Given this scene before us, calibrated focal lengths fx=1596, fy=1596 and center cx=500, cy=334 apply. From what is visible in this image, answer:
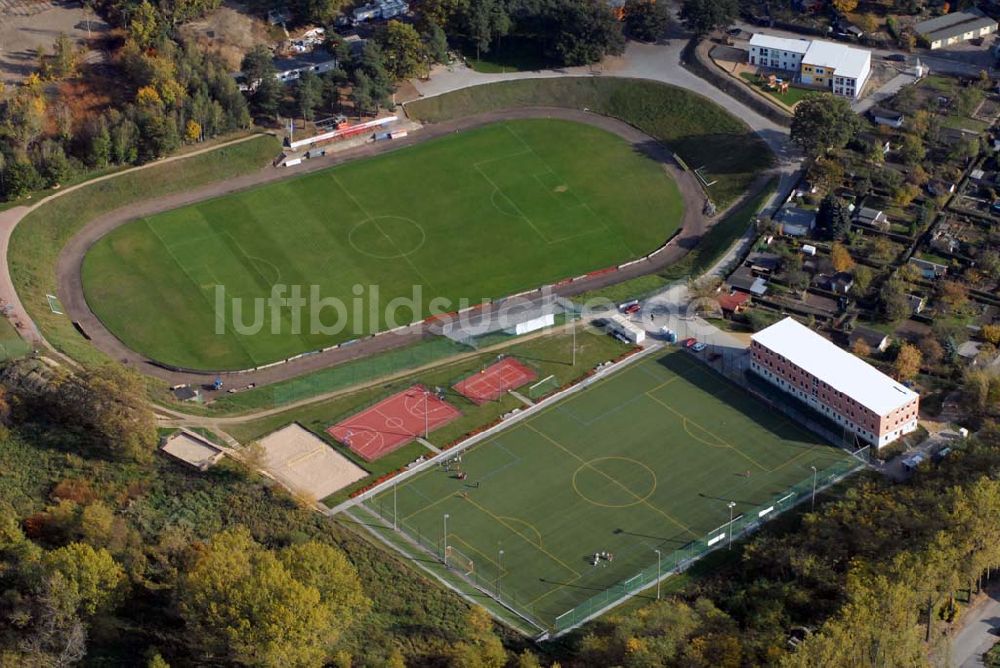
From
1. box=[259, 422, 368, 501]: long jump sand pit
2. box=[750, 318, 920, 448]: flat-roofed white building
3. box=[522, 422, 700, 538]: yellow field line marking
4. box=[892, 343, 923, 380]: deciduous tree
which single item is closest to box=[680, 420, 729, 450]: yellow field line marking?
box=[522, 422, 700, 538]: yellow field line marking

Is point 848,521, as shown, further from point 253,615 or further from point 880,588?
point 253,615

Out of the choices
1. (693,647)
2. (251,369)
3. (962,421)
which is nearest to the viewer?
(693,647)

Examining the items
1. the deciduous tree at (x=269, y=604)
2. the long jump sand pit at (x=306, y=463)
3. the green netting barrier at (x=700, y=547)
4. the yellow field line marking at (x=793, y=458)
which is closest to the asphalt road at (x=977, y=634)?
the green netting barrier at (x=700, y=547)

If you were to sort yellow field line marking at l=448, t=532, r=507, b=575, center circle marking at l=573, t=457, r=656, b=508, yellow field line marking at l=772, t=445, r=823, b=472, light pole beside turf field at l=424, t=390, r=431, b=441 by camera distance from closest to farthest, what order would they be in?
yellow field line marking at l=448, t=532, r=507, b=575
center circle marking at l=573, t=457, r=656, b=508
yellow field line marking at l=772, t=445, r=823, b=472
light pole beside turf field at l=424, t=390, r=431, b=441

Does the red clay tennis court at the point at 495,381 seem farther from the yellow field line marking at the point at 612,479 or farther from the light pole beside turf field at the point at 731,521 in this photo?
the light pole beside turf field at the point at 731,521

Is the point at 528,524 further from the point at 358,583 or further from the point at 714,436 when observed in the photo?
the point at 714,436

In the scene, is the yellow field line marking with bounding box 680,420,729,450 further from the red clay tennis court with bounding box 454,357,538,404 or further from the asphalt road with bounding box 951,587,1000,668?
the asphalt road with bounding box 951,587,1000,668

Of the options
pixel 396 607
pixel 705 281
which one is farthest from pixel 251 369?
pixel 705 281
